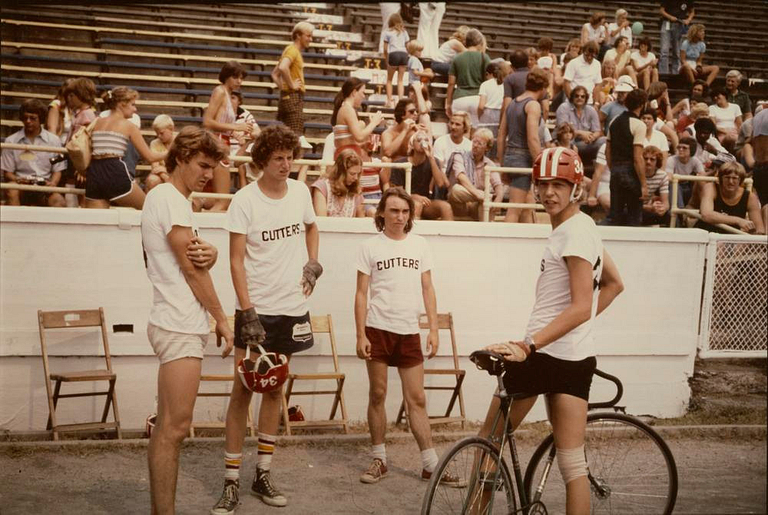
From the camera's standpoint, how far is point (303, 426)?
7699 mm

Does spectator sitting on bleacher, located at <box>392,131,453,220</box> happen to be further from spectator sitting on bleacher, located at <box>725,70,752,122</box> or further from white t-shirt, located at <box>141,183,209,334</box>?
spectator sitting on bleacher, located at <box>725,70,752,122</box>

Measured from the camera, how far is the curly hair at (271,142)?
18.6 ft

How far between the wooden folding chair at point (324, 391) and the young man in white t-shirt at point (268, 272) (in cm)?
168

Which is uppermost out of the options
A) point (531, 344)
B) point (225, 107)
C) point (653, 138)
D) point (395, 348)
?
point (225, 107)

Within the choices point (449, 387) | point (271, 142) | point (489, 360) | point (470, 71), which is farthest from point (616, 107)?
point (489, 360)

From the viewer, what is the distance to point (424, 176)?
9.51m

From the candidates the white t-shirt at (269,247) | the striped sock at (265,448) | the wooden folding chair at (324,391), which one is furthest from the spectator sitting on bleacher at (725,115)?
the striped sock at (265,448)

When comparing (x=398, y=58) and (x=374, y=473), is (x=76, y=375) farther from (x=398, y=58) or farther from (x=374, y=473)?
(x=398, y=58)

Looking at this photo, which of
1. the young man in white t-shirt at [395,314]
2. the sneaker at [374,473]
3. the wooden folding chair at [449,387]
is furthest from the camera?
the wooden folding chair at [449,387]

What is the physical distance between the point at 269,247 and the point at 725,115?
9.56 m

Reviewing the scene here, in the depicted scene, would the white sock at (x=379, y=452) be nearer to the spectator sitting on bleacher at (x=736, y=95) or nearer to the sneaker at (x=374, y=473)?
the sneaker at (x=374, y=473)

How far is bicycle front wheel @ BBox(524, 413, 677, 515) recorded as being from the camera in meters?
4.95

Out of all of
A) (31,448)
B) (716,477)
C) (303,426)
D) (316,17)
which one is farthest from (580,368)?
(316,17)

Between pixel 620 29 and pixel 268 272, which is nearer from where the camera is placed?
pixel 268 272
